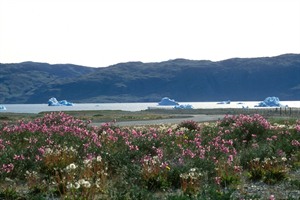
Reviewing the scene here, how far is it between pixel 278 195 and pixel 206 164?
2.71m

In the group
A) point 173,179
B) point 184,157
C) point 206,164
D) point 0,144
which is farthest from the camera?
point 0,144

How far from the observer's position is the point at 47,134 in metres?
16.7

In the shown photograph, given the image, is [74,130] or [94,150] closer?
[94,150]

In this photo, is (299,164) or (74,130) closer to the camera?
(299,164)

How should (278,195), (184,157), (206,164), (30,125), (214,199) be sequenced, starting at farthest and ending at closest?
1. (30,125)
2. (184,157)
3. (206,164)
4. (278,195)
5. (214,199)

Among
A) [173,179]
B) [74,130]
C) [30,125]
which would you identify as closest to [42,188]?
[173,179]

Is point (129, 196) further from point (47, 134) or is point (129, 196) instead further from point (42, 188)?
point (47, 134)

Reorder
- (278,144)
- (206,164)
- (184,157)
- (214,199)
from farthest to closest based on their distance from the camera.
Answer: (278,144) → (184,157) → (206,164) → (214,199)

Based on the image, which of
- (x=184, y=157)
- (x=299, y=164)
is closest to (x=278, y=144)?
(x=299, y=164)

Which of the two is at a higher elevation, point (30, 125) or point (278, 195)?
point (30, 125)

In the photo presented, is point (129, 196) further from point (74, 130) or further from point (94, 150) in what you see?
point (74, 130)

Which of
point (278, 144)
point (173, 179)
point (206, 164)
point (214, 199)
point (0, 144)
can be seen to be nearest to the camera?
point (214, 199)

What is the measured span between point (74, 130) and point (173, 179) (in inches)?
261

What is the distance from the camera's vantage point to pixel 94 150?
45.6 feet
